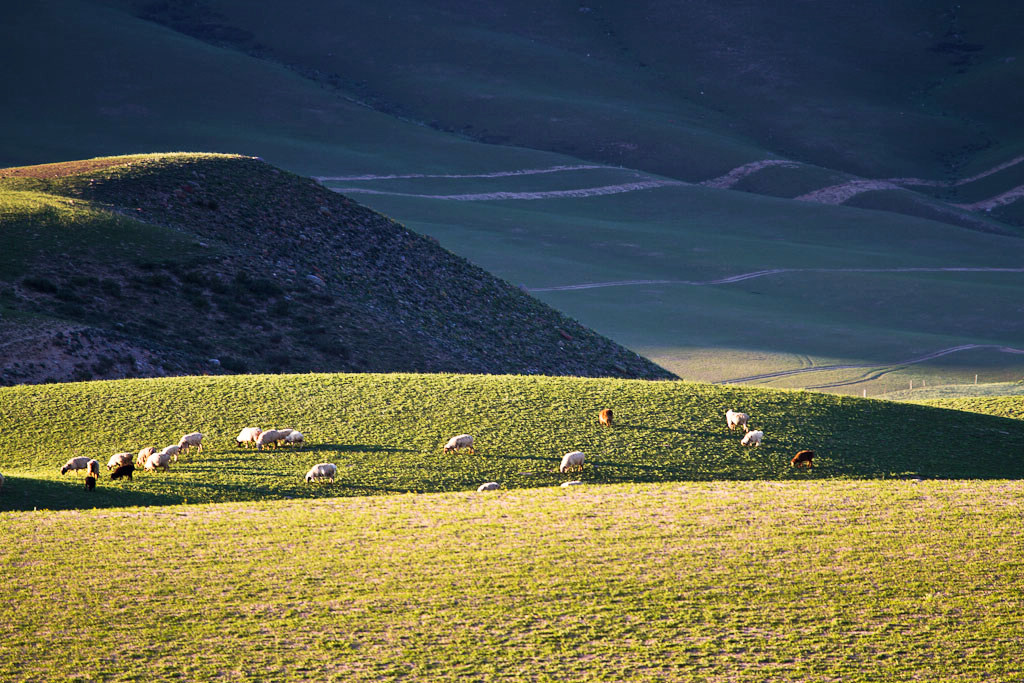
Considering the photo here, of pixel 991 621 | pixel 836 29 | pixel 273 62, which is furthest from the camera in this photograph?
pixel 836 29

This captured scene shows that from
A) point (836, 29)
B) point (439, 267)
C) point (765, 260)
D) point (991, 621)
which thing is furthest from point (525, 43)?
point (991, 621)

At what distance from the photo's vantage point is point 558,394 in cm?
2642

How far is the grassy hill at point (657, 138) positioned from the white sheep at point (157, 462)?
141ft

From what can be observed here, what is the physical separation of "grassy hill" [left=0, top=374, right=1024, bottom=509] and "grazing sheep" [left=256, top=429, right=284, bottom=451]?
0.46 metres

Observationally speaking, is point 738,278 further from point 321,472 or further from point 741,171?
point 321,472

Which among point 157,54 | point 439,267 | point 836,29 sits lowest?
point 439,267

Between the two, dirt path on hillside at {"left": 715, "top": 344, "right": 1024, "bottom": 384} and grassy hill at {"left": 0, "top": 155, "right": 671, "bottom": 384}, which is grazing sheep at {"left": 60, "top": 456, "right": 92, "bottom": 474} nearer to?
grassy hill at {"left": 0, "top": 155, "right": 671, "bottom": 384}

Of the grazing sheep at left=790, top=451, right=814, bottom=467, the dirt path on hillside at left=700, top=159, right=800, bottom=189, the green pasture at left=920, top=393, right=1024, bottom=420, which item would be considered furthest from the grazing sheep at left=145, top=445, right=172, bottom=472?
the dirt path on hillside at left=700, top=159, right=800, bottom=189

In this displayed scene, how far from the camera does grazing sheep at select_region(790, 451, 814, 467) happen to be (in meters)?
21.6

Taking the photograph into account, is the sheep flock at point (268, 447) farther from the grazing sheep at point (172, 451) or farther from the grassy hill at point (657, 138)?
the grassy hill at point (657, 138)

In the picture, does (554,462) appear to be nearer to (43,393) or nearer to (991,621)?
(991,621)

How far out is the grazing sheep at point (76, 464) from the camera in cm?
2000

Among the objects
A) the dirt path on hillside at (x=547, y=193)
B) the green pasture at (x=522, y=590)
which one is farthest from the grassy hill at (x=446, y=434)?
the dirt path on hillside at (x=547, y=193)

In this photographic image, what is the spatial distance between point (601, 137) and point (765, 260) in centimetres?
6264
